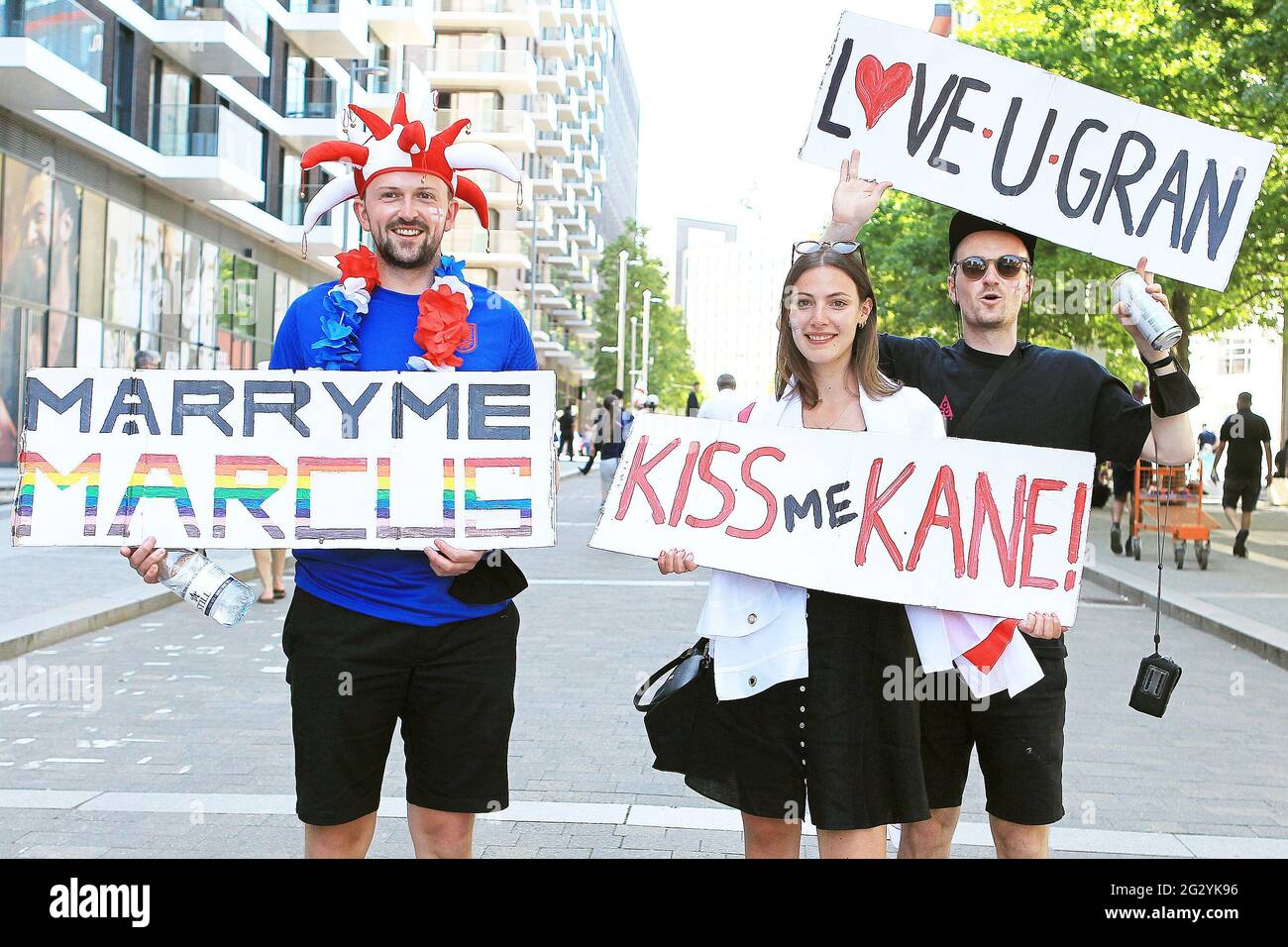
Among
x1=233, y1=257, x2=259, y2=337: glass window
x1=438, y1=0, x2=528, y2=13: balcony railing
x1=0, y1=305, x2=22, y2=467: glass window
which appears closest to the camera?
x1=0, y1=305, x2=22, y2=467: glass window

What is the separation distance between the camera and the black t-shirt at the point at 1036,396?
382cm

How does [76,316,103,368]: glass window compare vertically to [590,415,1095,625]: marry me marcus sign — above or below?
above

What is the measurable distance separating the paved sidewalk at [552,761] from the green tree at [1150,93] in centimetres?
628

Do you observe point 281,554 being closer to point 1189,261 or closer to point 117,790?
point 117,790

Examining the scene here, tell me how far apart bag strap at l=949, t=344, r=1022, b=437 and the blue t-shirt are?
47.1 inches

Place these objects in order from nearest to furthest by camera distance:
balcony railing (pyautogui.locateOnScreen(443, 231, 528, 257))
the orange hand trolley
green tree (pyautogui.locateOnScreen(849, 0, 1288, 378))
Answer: the orange hand trolley, green tree (pyautogui.locateOnScreen(849, 0, 1288, 378)), balcony railing (pyautogui.locateOnScreen(443, 231, 528, 257))

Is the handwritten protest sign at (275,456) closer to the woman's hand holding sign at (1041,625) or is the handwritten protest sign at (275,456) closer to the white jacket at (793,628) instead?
the white jacket at (793,628)

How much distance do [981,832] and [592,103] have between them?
340 ft

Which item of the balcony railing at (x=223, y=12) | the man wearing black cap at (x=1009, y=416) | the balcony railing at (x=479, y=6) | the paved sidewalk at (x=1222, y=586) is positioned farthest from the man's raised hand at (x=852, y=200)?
the balcony railing at (x=479, y=6)

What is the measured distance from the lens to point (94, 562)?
46.1ft

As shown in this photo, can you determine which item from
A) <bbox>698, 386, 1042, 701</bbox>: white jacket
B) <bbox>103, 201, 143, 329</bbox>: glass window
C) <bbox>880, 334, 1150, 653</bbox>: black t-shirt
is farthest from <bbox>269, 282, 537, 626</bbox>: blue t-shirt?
<bbox>103, 201, 143, 329</bbox>: glass window

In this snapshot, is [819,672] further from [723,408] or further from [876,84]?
[876,84]

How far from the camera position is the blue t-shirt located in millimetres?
3543

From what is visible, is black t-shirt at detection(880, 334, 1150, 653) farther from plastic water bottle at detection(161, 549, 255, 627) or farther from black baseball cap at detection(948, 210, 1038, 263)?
plastic water bottle at detection(161, 549, 255, 627)
